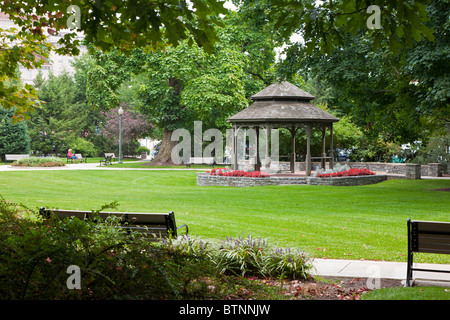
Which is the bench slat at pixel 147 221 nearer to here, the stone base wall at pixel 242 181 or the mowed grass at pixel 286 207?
the mowed grass at pixel 286 207

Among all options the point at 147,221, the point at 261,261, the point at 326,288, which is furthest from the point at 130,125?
the point at 326,288

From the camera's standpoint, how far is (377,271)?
22.1 feet

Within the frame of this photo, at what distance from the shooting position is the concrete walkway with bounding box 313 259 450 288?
20.9 ft

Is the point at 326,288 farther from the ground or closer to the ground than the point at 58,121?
closer to the ground

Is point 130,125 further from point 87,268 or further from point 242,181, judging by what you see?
point 87,268

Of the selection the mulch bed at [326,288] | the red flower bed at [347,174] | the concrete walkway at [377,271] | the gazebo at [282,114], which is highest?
the gazebo at [282,114]

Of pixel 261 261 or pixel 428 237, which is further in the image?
pixel 261 261

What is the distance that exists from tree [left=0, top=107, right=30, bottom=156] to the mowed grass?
24.8m

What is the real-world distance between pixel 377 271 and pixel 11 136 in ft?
157

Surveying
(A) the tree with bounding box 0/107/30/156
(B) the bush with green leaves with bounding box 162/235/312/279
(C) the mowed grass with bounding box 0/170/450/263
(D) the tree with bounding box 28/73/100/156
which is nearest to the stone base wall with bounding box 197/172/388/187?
(C) the mowed grass with bounding box 0/170/450/263

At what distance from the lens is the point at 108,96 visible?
35281mm

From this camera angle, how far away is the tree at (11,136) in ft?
156

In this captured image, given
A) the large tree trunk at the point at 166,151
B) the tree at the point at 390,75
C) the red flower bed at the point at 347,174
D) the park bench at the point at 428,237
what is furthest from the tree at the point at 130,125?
the park bench at the point at 428,237

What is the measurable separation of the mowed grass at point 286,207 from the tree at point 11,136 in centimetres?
2477
